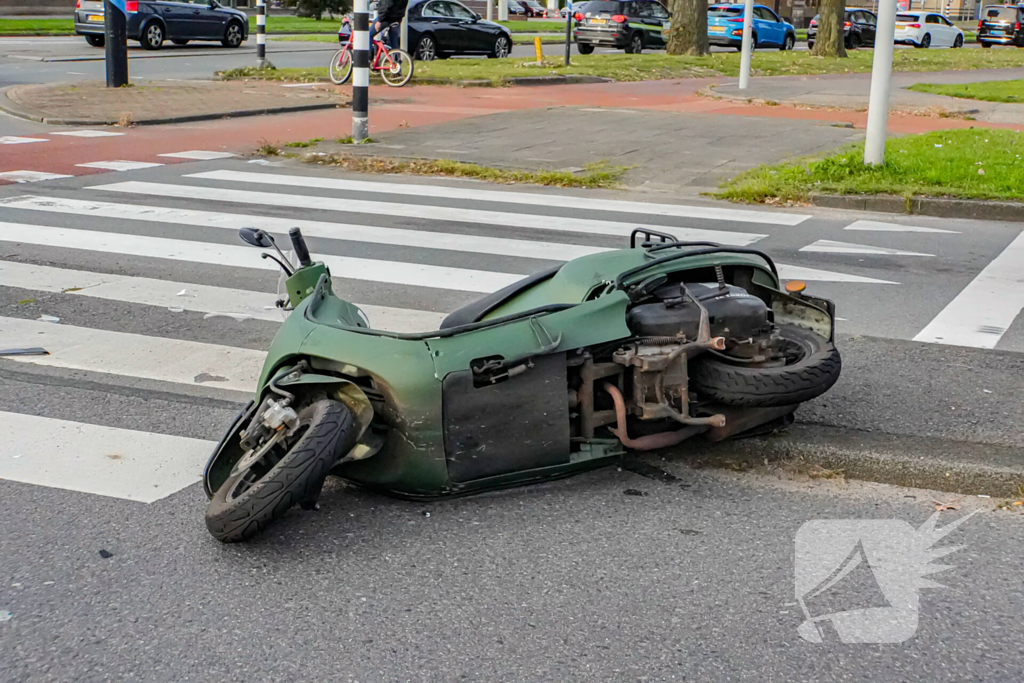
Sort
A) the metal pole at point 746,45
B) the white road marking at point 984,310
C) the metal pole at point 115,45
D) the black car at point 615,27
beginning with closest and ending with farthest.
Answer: the white road marking at point 984,310 → the metal pole at point 115,45 → the metal pole at point 746,45 → the black car at point 615,27

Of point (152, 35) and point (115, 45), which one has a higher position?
point (152, 35)

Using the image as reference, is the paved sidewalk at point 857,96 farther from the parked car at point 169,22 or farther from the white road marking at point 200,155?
the parked car at point 169,22

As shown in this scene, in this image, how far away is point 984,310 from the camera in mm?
6703

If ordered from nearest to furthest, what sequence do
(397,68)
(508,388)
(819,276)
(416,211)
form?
(508,388)
(819,276)
(416,211)
(397,68)

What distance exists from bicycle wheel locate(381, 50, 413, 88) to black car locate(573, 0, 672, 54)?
1433 cm

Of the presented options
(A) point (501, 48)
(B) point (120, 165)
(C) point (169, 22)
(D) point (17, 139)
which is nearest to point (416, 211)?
(B) point (120, 165)

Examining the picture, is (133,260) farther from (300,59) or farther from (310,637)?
(300,59)

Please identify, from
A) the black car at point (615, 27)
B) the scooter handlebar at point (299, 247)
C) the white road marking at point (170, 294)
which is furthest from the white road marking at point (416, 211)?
the black car at point (615, 27)

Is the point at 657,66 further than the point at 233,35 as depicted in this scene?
No

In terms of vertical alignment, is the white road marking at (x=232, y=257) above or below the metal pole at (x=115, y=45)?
below

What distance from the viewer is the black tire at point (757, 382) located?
4199mm

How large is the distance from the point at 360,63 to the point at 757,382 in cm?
990

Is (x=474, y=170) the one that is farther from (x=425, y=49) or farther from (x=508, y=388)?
(x=425, y=49)

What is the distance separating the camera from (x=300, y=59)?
28.5 metres
